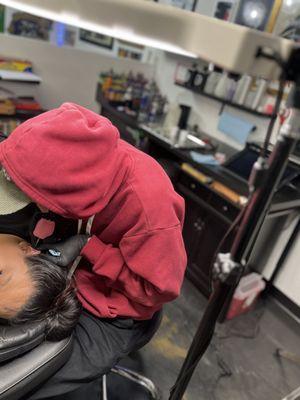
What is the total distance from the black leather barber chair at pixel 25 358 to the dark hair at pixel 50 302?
2cm

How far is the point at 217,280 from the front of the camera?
0.62 meters

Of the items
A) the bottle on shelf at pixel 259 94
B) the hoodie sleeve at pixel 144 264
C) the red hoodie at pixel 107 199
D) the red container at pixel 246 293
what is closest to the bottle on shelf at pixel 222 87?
the bottle on shelf at pixel 259 94

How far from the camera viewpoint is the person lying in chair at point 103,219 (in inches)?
31.0

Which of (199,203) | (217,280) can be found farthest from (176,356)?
(217,280)

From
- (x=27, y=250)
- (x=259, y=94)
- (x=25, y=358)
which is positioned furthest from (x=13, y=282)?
(x=259, y=94)

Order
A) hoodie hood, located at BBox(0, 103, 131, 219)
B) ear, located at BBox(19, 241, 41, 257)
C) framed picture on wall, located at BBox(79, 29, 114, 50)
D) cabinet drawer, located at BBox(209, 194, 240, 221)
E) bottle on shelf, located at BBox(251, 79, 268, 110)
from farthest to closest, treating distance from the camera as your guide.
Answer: framed picture on wall, located at BBox(79, 29, 114, 50)
bottle on shelf, located at BBox(251, 79, 268, 110)
cabinet drawer, located at BBox(209, 194, 240, 221)
ear, located at BBox(19, 241, 41, 257)
hoodie hood, located at BBox(0, 103, 131, 219)

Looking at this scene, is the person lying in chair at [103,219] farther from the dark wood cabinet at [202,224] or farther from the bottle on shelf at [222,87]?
the bottle on shelf at [222,87]

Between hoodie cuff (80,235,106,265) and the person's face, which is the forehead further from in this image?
hoodie cuff (80,235,106,265)

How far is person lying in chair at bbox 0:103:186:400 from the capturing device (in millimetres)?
788

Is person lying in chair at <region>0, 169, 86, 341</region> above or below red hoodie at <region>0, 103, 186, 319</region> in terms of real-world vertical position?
below

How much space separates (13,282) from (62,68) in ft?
8.85

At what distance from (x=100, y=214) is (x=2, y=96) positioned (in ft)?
6.50

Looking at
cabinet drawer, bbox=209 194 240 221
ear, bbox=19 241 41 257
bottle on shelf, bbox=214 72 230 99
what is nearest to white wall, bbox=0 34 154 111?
bottle on shelf, bbox=214 72 230 99

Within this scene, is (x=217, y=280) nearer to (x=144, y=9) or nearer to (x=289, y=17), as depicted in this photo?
(x=144, y=9)
